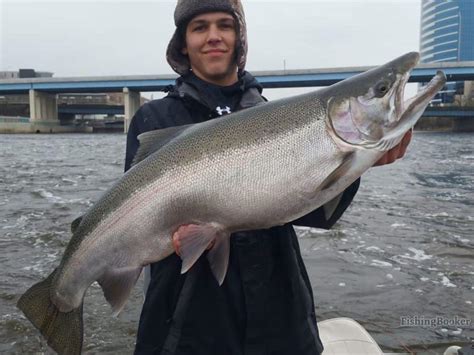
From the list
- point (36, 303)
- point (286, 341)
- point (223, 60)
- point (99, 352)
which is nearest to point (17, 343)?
point (99, 352)

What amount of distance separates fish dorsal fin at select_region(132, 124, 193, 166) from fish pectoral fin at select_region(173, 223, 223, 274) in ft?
1.64

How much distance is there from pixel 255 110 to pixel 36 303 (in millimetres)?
1726

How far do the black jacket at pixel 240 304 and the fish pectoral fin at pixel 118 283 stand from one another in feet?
0.41


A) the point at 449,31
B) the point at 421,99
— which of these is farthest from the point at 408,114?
the point at 449,31

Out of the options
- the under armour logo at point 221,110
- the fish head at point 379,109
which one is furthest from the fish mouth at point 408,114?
the under armour logo at point 221,110

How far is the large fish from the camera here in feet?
8.02

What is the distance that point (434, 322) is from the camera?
5.72 metres

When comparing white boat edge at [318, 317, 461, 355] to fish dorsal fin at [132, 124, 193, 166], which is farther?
white boat edge at [318, 317, 461, 355]

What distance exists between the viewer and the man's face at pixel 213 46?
2.89 m

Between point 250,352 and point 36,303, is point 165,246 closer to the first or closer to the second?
point 250,352

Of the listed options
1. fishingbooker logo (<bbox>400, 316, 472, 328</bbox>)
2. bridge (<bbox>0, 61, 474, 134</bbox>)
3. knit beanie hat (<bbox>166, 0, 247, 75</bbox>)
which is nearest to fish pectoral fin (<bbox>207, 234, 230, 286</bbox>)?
knit beanie hat (<bbox>166, 0, 247, 75</bbox>)

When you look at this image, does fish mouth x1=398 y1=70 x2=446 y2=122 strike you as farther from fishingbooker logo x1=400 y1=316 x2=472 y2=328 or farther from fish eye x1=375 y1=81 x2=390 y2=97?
fishingbooker logo x1=400 y1=316 x2=472 y2=328

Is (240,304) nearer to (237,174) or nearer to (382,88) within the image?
(237,174)

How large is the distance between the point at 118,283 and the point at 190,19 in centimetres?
168
